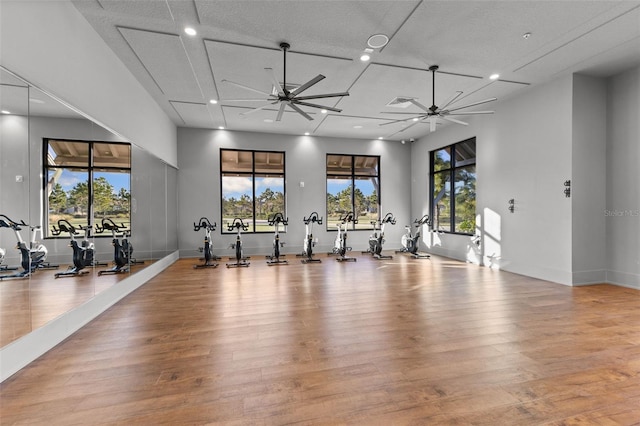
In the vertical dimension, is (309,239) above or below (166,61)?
below

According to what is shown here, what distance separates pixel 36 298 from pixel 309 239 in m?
5.77

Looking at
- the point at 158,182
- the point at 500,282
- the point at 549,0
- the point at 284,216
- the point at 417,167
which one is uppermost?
the point at 549,0

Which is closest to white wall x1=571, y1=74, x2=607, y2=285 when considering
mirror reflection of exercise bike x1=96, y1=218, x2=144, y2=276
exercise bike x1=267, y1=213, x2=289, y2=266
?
exercise bike x1=267, y1=213, x2=289, y2=266

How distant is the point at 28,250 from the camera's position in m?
2.59

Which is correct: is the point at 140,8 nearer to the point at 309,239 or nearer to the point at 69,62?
the point at 69,62

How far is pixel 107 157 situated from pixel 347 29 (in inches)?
149

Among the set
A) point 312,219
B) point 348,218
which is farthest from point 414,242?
point 312,219

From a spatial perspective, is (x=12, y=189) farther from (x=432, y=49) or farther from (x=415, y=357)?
(x=432, y=49)

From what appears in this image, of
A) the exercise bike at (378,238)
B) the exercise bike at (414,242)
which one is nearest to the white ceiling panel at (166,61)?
the exercise bike at (378,238)

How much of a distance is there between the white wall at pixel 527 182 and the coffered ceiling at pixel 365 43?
0.51 m

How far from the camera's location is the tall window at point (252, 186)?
8734 millimetres

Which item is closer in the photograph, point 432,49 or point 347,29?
point 347,29

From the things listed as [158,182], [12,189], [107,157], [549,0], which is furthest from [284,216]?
[549,0]

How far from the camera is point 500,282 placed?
5406 millimetres
